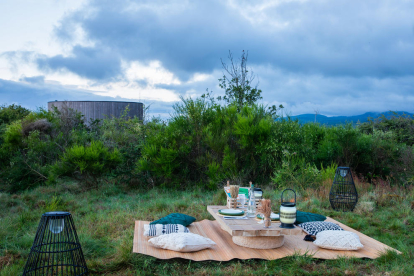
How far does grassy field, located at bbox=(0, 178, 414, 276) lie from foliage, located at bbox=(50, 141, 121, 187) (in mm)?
355

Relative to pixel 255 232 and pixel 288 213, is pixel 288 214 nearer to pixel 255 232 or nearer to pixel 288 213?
pixel 288 213

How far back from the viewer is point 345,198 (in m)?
5.68

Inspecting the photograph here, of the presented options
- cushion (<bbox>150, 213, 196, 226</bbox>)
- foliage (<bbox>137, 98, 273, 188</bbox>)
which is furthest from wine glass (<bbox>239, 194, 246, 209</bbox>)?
foliage (<bbox>137, 98, 273, 188</bbox>)

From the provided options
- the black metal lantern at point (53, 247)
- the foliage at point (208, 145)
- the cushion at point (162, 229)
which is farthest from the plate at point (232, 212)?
the foliage at point (208, 145)

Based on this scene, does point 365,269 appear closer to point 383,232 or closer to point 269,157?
point 383,232

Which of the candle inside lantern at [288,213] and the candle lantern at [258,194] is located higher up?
the candle lantern at [258,194]

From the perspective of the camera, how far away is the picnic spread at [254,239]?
3.53m

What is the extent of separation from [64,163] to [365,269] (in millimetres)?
6006

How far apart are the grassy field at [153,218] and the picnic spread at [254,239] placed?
122mm

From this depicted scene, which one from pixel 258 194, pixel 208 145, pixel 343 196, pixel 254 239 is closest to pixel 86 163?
pixel 208 145

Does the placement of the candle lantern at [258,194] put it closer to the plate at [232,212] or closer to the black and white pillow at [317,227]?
the plate at [232,212]

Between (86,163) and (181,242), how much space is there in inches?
171

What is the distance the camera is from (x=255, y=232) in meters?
3.46

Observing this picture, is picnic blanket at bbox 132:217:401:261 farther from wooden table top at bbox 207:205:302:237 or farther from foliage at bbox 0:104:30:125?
foliage at bbox 0:104:30:125
